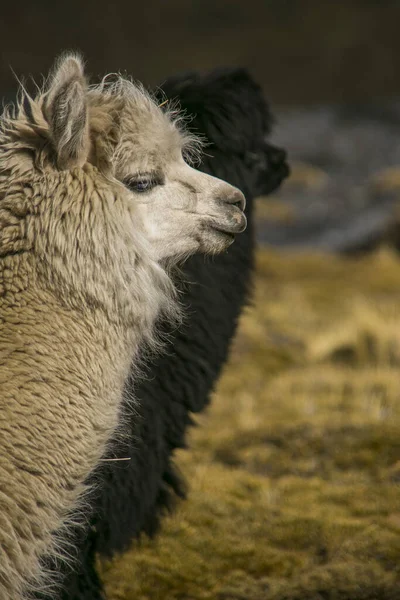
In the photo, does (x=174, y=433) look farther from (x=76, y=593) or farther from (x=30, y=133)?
(x=30, y=133)

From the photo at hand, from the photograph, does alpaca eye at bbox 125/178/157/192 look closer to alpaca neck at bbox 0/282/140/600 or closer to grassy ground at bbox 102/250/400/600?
alpaca neck at bbox 0/282/140/600

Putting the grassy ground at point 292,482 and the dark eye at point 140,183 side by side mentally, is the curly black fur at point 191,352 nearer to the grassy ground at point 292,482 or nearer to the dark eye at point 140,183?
the grassy ground at point 292,482

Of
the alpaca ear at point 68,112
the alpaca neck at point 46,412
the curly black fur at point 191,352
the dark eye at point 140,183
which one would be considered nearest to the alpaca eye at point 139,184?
the dark eye at point 140,183

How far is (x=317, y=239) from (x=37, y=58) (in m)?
6.90

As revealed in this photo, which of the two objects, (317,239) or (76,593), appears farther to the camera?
(317,239)

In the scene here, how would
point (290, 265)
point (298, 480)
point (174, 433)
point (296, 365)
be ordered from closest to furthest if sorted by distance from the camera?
point (174, 433)
point (298, 480)
point (296, 365)
point (290, 265)

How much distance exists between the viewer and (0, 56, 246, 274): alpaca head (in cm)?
226

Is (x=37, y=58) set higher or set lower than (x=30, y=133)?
lower

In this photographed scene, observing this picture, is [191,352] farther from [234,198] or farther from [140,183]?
[140,183]

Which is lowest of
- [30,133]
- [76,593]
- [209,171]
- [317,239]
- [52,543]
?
[317,239]

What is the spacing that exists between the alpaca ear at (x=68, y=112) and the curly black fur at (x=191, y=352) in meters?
1.00

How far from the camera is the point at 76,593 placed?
104 inches

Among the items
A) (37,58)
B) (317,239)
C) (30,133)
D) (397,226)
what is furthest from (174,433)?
(317,239)

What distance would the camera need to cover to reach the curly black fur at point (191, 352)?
114 inches
